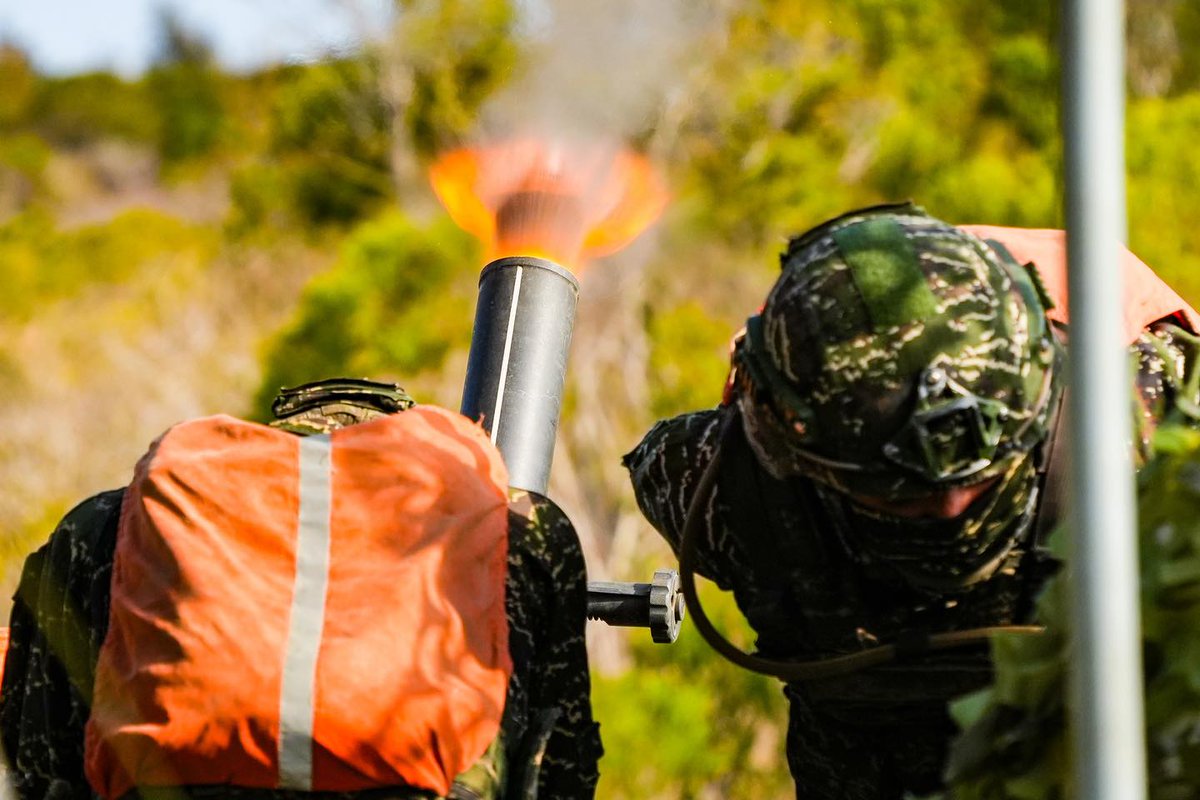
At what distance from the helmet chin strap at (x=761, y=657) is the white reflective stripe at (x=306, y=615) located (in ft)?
2.62

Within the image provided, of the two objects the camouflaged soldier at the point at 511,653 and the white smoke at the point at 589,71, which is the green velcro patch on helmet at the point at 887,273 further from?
the white smoke at the point at 589,71

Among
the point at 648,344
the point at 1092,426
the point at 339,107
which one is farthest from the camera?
the point at 339,107

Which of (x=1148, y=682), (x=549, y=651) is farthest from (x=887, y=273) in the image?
(x=1148, y=682)

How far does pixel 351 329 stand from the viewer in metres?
23.0

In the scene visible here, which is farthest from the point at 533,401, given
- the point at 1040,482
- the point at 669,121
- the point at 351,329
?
the point at 669,121

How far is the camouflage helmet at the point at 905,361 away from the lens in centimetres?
306

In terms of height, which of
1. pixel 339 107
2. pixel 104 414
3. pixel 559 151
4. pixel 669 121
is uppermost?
pixel 339 107

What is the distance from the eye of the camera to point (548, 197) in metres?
4.83

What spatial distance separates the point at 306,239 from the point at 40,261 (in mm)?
6394

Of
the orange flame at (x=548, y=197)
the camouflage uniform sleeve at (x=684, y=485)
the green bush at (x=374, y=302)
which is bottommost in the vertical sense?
the camouflage uniform sleeve at (x=684, y=485)

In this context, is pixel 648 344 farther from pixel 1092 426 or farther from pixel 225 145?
pixel 225 145

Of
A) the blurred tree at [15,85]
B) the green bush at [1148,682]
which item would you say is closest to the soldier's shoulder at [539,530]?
the green bush at [1148,682]

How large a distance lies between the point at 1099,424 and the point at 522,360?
2.25 metres

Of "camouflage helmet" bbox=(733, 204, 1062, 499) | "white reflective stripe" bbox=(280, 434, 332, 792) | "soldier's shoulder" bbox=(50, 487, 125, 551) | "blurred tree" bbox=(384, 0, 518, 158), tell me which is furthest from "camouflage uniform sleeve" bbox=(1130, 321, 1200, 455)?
"blurred tree" bbox=(384, 0, 518, 158)
